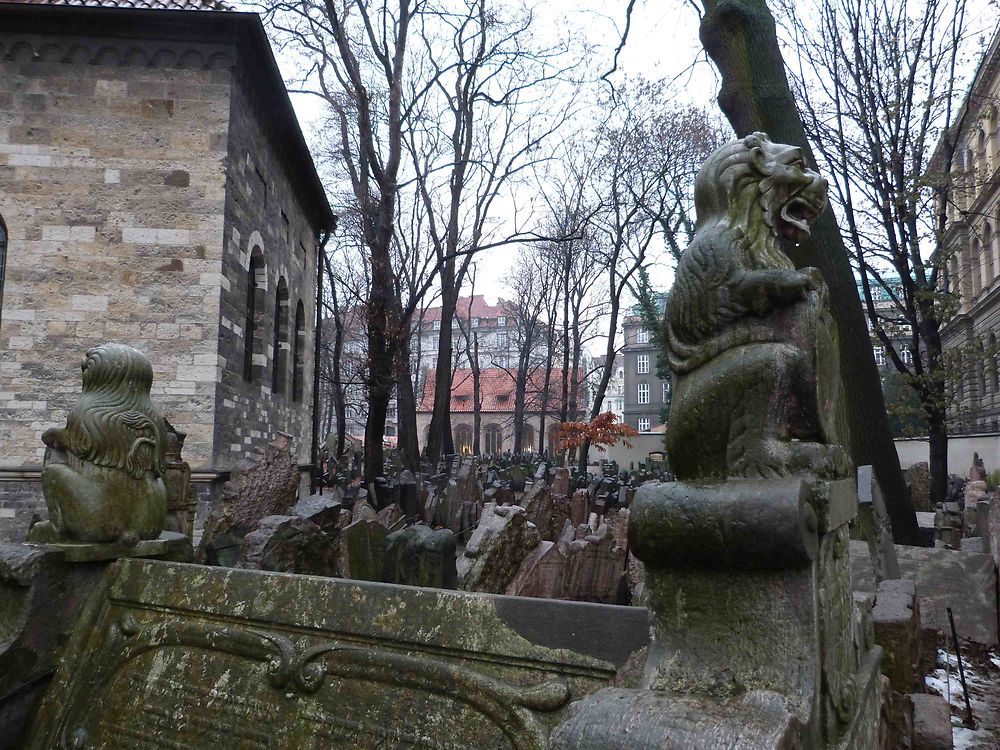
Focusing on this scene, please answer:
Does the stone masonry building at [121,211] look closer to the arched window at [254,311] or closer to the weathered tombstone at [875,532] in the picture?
the arched window at [254,311]

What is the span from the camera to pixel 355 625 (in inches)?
95.3

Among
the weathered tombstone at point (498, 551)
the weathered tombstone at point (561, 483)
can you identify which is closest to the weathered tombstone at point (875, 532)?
the weathered tombstone at point (498, 551)

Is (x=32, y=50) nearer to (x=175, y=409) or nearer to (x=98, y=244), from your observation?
(x=98, y=244)

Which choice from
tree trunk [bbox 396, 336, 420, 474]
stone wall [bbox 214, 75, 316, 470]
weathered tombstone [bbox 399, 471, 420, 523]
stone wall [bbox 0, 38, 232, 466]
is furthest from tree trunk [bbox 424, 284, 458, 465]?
stone wall [bbox 0, 38, 232, 466]

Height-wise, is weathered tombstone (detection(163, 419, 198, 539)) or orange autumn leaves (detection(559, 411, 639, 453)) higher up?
orange autumn leaves (detection(559, 411, 639, 453))

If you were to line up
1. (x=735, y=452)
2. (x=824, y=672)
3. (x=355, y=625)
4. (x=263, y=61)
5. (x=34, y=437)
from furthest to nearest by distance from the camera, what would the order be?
(x=263, y=61), (x=34, y=437), (x=355, y=625), (x=735, y=452), (x=824, y=672)

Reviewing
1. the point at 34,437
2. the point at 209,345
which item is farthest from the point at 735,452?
the point at 34,437

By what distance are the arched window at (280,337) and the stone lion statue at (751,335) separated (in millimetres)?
13919

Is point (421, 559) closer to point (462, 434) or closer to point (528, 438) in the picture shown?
point (528, 438)

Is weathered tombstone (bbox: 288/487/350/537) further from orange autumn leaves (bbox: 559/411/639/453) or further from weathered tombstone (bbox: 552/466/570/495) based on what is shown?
orange autumn leaves (bbox: 559/411/639/453)

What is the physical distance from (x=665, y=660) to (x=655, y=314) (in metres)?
24.5

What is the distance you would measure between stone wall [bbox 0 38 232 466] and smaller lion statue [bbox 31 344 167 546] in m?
7.27

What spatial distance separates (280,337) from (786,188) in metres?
14.8

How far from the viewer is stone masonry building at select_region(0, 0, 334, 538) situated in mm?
10133
